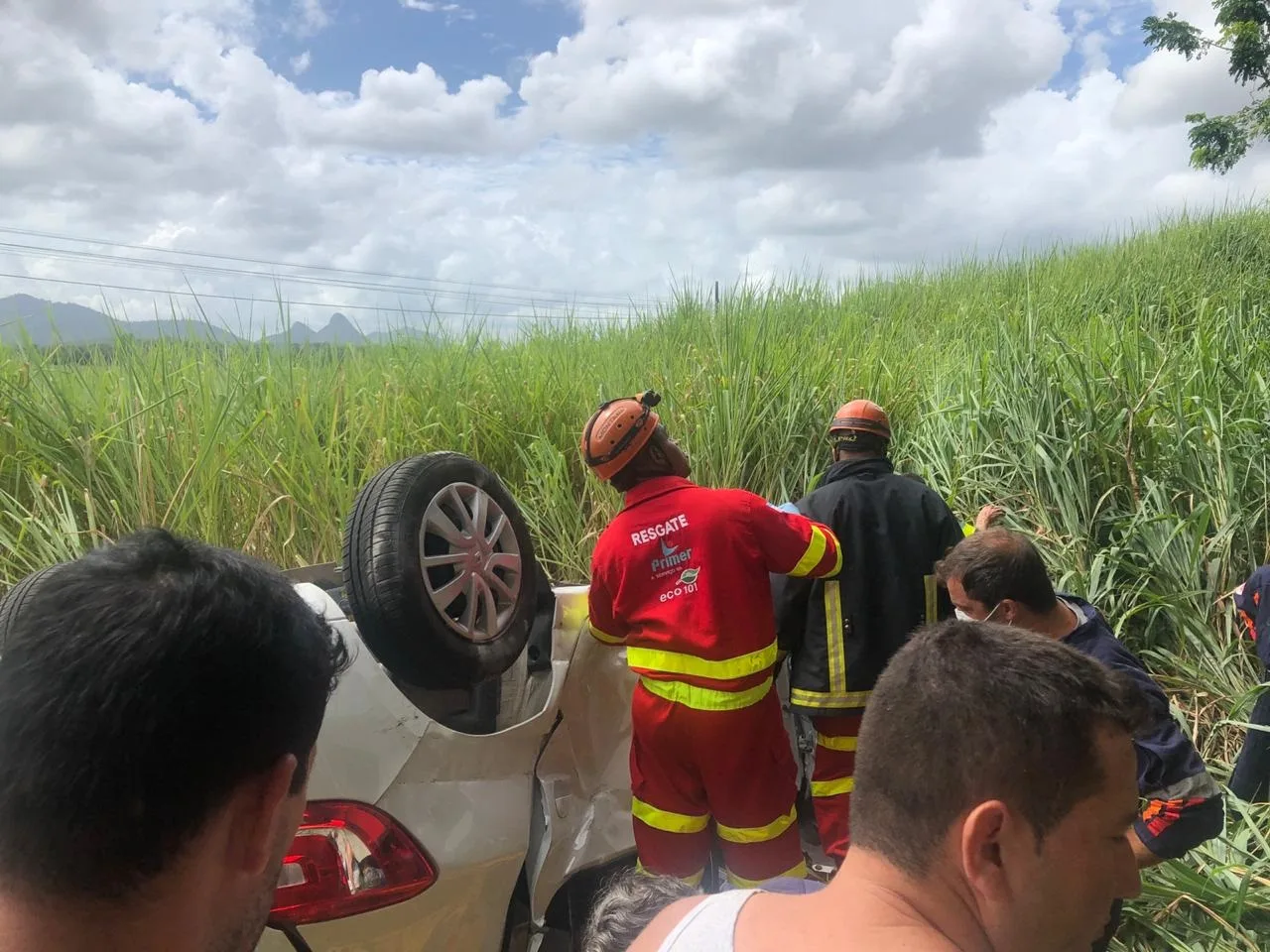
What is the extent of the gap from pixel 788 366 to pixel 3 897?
16.6 ft

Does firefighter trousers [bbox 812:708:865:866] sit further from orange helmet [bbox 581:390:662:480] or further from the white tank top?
the white tank top

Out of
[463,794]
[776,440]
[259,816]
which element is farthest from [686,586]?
[776,440]

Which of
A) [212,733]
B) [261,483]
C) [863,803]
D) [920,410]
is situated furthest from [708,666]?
[920,410]

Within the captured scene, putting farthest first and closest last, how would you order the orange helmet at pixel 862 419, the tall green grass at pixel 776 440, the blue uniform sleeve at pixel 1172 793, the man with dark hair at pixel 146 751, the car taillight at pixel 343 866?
the tall green grass at pixel 776 440, the orange helmet at pixel 862 419, the blue uniform sleeve at pixel 1172 793, the car taillight at pixel 343 866, the man with dark hair at pixel 146 751

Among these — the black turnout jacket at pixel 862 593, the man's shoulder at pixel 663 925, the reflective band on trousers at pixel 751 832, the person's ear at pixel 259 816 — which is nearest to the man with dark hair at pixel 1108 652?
the black turnout jacket at pixel 862 593

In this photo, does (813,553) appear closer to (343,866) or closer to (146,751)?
(343,866)

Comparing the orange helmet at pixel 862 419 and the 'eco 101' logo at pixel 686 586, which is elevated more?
the orange helmet at pixel 862 419

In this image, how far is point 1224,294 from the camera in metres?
6.67

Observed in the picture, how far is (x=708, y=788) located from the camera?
8.79ft

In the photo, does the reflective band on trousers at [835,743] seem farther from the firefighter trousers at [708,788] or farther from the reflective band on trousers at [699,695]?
the reflective band on trousers at [699,695]

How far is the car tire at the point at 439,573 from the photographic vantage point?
6.25ft

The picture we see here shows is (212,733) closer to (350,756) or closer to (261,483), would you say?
(350,756)

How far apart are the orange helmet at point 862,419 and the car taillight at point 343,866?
2.17 meters

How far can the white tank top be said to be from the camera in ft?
3.13
